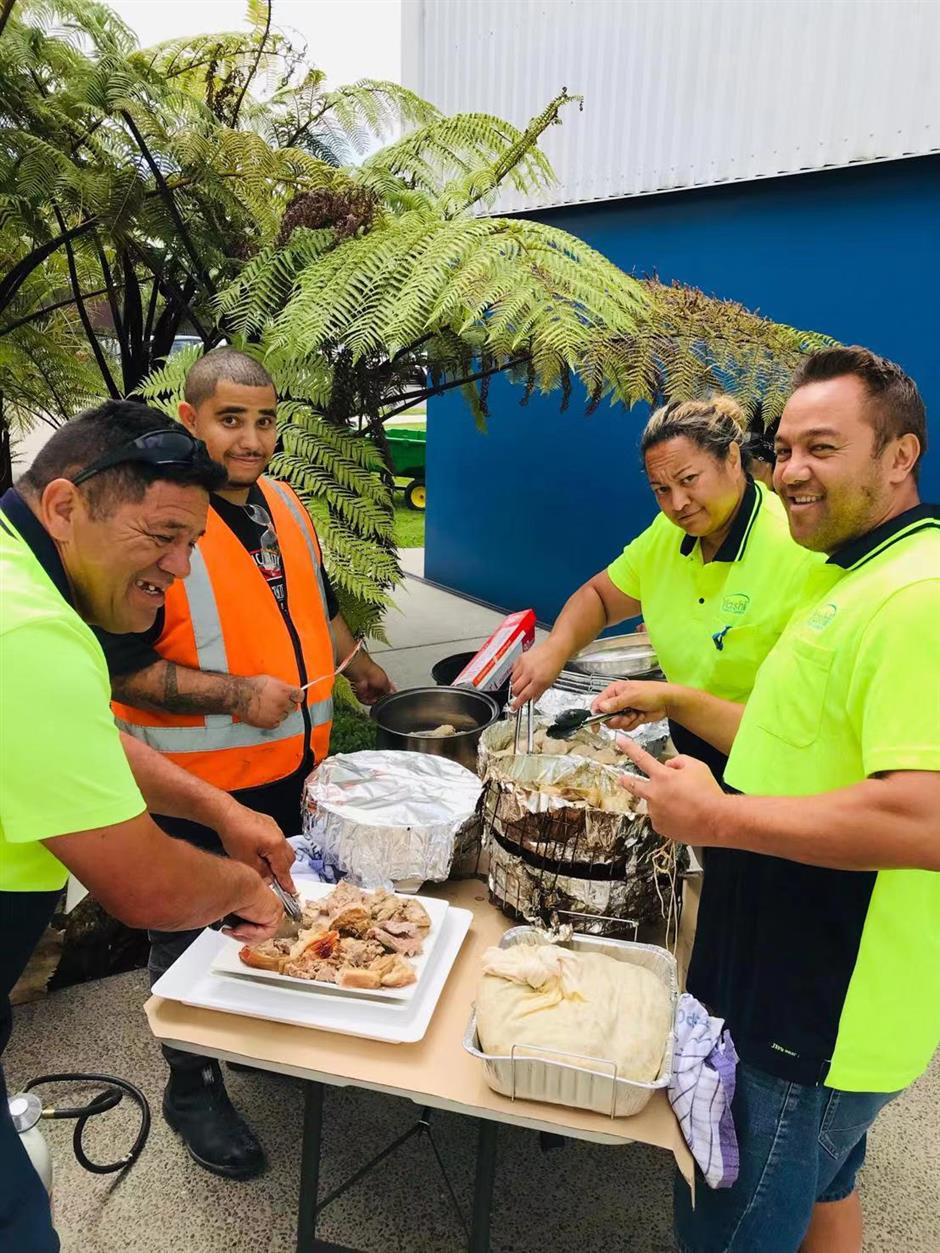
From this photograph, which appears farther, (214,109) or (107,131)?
(214,109)

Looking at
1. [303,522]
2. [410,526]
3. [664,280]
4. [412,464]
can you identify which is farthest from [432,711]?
[412,464]

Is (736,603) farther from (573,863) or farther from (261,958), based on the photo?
(261,958)

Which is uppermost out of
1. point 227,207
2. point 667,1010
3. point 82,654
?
point 227,207

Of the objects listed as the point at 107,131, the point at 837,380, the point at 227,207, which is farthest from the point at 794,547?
the point at 107,131

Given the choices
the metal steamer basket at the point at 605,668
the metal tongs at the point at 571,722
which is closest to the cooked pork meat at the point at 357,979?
the metal tongs at the point at 571,722

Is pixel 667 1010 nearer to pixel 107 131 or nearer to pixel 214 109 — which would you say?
pixel 107 131

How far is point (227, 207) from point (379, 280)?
1153 mm

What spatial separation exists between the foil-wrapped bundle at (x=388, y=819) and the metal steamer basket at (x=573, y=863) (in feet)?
0.42

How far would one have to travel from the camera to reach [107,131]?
11.1 feet

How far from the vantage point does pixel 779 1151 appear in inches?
58.6

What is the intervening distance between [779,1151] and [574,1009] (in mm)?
439

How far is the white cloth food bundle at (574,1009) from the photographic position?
1.44m

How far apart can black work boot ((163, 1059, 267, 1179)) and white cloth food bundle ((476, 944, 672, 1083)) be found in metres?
1.24

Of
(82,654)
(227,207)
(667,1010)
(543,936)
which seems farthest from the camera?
→ (227,207)
